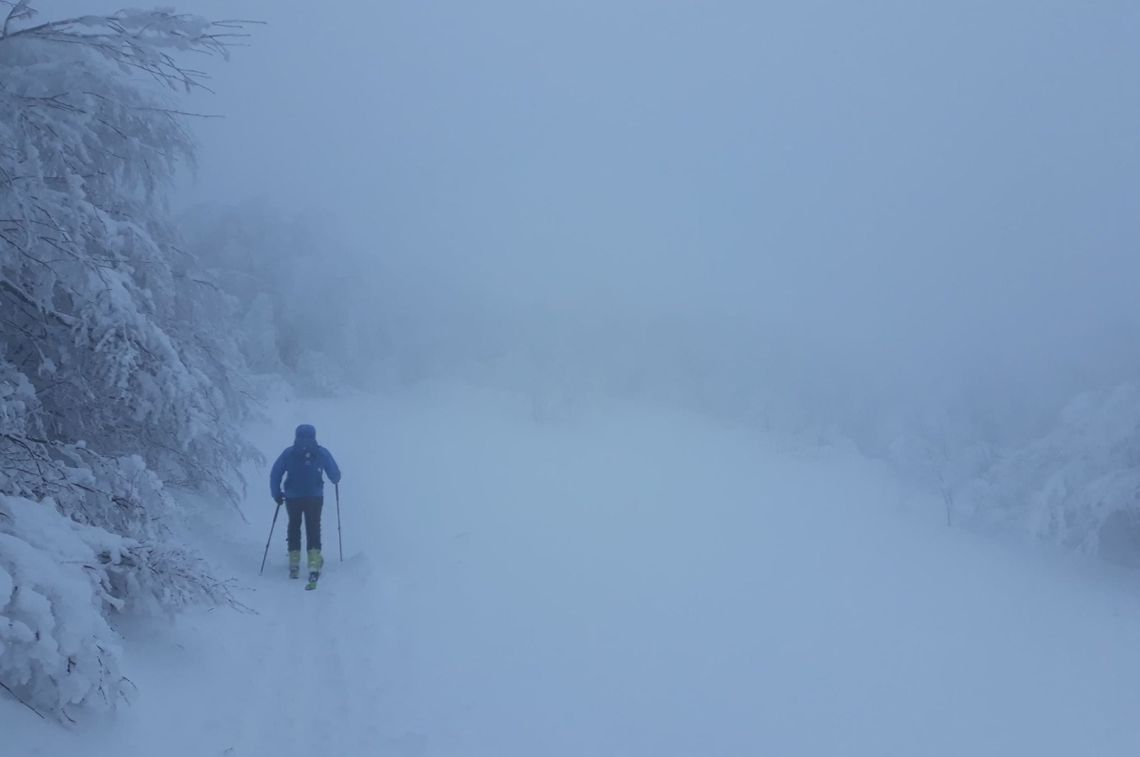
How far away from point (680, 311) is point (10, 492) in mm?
33454

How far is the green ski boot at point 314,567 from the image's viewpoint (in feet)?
23.1

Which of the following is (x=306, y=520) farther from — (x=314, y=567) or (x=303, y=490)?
(x=314, y=567)

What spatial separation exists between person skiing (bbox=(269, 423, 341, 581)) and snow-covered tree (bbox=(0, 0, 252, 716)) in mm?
1440

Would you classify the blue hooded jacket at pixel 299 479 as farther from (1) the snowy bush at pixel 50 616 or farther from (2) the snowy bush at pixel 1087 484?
(2) the snowy bush at pixel 1087 484

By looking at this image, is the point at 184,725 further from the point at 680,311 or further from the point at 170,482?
the point at 680,311

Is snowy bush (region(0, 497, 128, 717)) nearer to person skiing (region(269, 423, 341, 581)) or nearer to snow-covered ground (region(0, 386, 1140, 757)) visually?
snow-covered ground (region(0, 386, 1140, 757))

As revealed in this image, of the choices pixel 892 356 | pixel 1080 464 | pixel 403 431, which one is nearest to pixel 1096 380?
pixel 1080 464

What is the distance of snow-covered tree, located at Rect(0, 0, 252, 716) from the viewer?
312 centimetres

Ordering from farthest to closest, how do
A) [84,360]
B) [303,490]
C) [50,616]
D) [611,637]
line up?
[303,490] < [611,637] < [84,360] < [50,616]

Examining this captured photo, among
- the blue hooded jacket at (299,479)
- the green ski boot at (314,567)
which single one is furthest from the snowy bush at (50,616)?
the blue hooded jacket at (299,479)

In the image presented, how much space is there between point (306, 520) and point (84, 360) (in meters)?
3.18

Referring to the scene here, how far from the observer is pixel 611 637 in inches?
273

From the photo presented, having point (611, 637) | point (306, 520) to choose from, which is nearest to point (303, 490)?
point (306, 520)

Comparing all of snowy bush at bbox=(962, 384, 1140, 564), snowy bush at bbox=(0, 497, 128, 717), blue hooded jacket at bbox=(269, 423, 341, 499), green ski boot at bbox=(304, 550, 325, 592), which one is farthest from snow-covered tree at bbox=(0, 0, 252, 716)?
snowy bush at bbox=(962, 384, 1140, 564)
